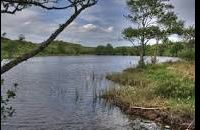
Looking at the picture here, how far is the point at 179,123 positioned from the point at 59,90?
1837cm

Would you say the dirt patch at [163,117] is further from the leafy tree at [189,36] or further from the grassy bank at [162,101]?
the leafy tree at [189,36]

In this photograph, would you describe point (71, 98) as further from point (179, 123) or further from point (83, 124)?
point (179, 123)

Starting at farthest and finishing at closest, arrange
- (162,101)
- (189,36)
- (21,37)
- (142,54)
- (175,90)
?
(189,36), (142,54), (175,90), (162,101), (21,37)

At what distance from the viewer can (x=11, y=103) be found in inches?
1125

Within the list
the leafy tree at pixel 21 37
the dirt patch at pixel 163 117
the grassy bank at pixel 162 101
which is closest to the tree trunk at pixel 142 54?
the grassy bank at pixel 162 101

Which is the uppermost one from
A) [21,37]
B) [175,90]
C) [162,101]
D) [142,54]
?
[21,37]

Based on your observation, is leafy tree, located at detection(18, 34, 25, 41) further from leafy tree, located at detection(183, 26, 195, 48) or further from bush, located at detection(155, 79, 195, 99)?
leafy tree, located at detection(183, 26, 195, 48)

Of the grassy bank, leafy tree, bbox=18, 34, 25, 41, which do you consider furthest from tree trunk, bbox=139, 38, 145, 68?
leafy tree, bbox=18, 34, 25, 41

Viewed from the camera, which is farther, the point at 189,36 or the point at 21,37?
the point at 189,36

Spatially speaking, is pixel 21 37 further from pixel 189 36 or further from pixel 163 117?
pixel 189 36

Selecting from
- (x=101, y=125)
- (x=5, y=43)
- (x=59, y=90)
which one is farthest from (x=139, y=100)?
(x=5, y=43)

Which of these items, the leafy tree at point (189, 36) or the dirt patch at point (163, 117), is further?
the leafy tree at point (189, 36)

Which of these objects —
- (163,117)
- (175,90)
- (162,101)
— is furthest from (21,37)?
(175,90)

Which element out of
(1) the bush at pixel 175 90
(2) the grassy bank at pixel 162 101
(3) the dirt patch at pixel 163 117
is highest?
(1) the bush at pixel 175 90
